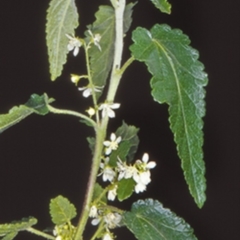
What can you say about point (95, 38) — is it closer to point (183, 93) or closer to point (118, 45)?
point (118, 45)

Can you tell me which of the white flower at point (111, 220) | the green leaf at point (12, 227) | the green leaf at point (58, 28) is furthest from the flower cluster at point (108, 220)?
the green leaf at point (58, 28)

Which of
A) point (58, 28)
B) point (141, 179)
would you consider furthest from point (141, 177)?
point (58, 28)

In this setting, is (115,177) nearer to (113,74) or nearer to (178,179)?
(113,74)

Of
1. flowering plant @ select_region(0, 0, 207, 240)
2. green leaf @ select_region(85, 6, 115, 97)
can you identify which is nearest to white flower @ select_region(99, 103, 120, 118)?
flowering plant @ select_region(0, 0, 207, 240)

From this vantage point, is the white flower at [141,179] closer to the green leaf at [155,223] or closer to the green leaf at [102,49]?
the green leaf at [155,223]

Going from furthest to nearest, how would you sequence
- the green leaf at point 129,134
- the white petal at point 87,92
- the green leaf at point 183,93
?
the green leaf at point 129,134
the white petal at point 87,92
the green leaf at point 183,93

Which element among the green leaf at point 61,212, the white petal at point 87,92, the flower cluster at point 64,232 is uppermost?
the white petal at point 87,92
